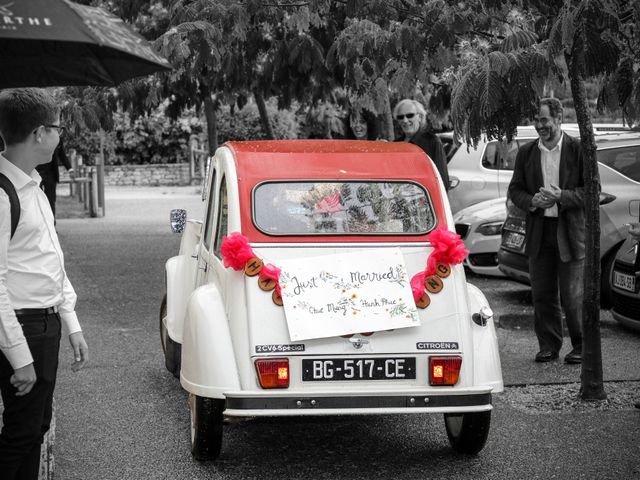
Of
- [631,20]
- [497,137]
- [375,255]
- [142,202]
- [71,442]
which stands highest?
[631,20]

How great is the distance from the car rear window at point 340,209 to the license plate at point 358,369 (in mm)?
788

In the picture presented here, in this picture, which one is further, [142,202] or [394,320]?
[142,202]

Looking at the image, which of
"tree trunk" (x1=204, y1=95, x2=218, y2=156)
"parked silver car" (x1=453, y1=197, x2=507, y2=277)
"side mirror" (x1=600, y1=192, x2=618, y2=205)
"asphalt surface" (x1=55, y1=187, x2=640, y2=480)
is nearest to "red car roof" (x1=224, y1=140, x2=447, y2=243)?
"asphalt surface" (x1=55, y1=187, x2=640, y2=480)

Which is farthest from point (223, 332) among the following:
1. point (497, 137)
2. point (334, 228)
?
point (497, 137)

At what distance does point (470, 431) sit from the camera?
5992 mm

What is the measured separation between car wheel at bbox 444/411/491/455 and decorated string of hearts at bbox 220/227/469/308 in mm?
676

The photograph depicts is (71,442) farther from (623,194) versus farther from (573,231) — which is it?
(623,194)

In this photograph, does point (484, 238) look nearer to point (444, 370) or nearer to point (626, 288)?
point (626, 288)

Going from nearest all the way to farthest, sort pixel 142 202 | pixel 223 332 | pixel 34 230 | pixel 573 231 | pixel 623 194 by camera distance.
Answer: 1. pixel 34 230
2. pixel 223 332
3. pixel 573 231
4. pixel 623 194
5. pixel 142 202

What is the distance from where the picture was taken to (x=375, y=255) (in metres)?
6.00

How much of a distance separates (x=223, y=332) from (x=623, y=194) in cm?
667

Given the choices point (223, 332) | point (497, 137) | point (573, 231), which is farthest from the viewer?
point (573, 231)

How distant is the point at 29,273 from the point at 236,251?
188 cm

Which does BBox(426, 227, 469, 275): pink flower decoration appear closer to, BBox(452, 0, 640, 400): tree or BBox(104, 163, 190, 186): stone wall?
BBox(452, 0, 640, 400): tree
